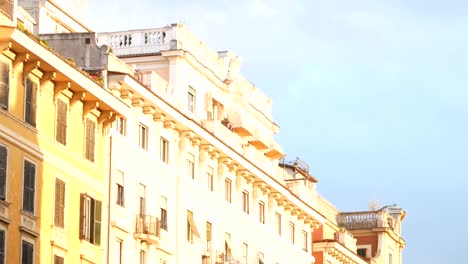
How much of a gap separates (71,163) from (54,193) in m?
2.22

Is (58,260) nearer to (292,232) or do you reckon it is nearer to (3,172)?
(3,172)

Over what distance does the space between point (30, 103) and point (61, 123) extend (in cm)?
303

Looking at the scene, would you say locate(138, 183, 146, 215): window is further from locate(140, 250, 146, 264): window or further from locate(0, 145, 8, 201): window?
locate(0, 145, 8, 201): window

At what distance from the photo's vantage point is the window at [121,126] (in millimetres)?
81000

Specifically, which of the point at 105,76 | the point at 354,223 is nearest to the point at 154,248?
the point at 105,76

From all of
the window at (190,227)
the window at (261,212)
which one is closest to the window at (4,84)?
the window at (190,227)

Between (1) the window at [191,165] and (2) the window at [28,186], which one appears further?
(1) the window at [191,165]

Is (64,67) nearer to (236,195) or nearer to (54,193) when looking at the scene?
(54,193)

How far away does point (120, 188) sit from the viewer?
81438mm

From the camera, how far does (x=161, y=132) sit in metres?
87.3

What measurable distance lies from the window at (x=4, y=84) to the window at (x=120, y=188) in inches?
624

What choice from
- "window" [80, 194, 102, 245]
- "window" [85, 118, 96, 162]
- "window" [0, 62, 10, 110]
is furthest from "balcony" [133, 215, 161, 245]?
"window" [0, 62, 10, 110]

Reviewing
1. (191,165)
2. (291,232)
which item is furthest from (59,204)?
(291,232)

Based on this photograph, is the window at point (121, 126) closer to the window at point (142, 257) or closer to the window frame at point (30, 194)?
the window at point (142, 257)
